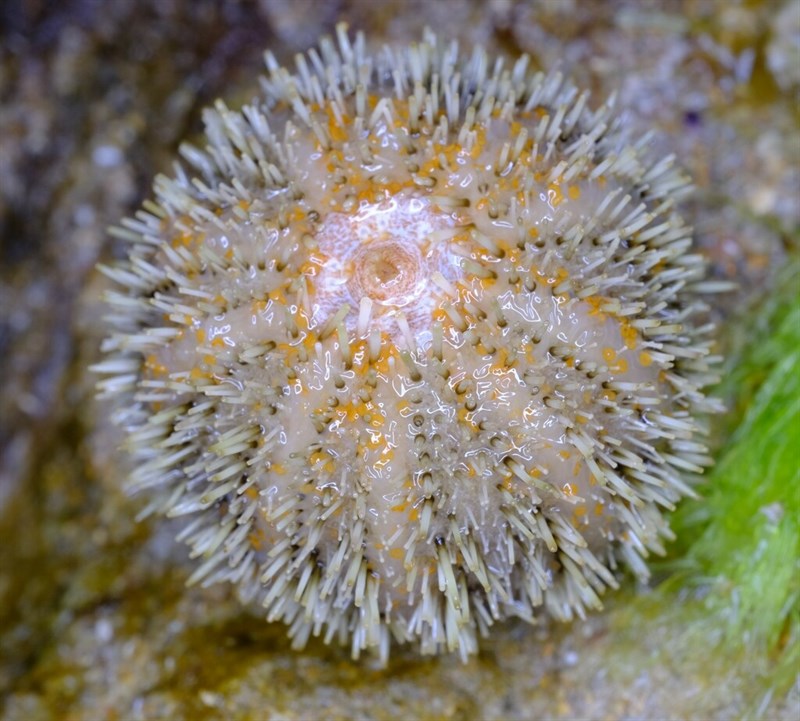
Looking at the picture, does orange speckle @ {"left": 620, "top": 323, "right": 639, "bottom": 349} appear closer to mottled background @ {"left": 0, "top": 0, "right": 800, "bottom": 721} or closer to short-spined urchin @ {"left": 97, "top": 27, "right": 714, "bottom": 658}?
short-spined urchin @ {"left": 97, "top": 27, "right": 714, "bottom": 658}

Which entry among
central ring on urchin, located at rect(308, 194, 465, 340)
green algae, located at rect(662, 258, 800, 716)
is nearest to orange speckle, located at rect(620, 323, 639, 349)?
central ring on urchin, located at rect(308, 194, 465, 340)

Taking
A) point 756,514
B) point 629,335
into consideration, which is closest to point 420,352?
point 629,335

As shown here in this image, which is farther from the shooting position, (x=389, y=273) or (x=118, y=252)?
(x=118, y=252)

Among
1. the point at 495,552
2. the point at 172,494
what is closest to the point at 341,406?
the point at 495,552

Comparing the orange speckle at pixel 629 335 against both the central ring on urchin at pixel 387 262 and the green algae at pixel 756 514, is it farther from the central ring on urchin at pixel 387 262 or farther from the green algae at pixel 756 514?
the green algae at pixel 756 514

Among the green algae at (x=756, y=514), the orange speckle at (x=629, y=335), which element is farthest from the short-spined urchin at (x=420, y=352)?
the green algae at (x=756, y=514)

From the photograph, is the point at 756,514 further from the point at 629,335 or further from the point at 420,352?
the point at 420,352
